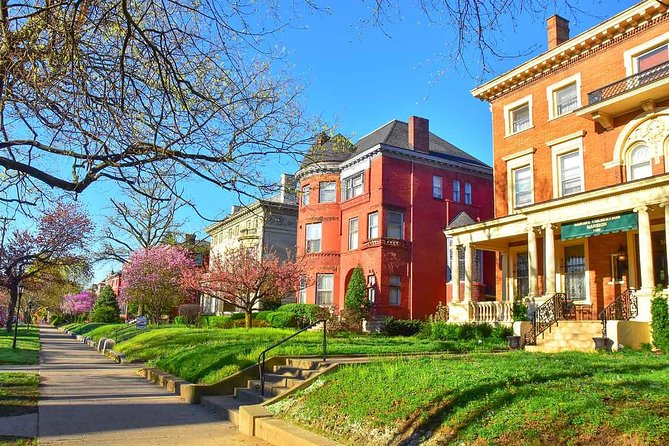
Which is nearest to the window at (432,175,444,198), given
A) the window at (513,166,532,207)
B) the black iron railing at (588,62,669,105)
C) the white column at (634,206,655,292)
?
the window at (513,166,532,207)

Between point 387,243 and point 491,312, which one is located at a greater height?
point 387,243

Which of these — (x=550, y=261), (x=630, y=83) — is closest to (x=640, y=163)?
(x=630, y=83)

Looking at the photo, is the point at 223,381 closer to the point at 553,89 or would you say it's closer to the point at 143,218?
the point at 553,89

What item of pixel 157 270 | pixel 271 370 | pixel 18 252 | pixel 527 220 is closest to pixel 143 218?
pixel 157 270

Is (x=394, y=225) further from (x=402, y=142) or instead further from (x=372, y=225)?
(x=402, y=142)

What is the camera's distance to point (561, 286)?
21.0m

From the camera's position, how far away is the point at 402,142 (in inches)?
1292

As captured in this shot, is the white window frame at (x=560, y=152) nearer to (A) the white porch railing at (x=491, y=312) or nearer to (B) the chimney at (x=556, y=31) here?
(B) the chimney at (x=556, y=31)

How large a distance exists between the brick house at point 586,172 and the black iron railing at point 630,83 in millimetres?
34

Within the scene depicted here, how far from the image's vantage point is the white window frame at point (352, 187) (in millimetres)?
32656

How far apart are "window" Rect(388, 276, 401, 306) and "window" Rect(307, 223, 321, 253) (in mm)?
6557

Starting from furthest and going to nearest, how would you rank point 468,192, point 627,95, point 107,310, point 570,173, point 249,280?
point 107,310 < point 468,192 < point 249,280 < point 570,173 < point 627,95

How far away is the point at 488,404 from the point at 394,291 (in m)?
24.2

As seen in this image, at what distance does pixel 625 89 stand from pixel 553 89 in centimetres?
410
